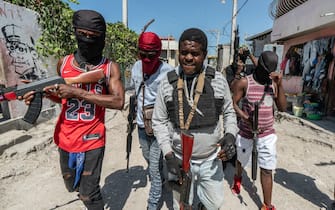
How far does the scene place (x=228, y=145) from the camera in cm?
154

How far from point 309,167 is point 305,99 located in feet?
13.0

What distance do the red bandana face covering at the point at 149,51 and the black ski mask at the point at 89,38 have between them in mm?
519

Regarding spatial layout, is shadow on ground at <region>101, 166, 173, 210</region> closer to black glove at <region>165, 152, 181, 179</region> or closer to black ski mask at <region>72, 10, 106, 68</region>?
black glove at <region>165, 152, 181, 179</region>

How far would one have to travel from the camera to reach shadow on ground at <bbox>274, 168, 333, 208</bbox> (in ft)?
8.70

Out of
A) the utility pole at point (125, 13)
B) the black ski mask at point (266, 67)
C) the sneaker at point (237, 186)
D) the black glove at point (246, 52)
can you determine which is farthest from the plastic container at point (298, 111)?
the utility pole at point (125, 13)

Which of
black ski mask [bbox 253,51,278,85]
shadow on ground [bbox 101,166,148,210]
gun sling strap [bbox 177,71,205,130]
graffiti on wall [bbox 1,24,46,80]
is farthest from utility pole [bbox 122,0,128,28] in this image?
gun sling strap [bbox 177,71,205,130]

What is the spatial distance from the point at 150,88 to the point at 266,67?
1163 mm

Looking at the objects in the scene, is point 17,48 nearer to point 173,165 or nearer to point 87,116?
point 87,116

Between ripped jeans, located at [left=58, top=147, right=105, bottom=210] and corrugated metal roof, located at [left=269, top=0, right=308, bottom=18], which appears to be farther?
corrugated metal roof, located at [left=269, top=0, right=308, bottom=18]

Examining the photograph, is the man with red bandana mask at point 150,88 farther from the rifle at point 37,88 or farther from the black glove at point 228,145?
the black glove at point 228,145

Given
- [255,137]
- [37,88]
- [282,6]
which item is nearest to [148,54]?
[37,88]

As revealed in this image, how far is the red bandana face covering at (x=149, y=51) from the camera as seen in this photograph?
7.07ft

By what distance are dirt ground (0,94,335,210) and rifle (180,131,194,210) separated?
0.91 meters

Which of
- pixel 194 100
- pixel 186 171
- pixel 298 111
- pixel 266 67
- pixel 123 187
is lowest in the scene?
pixel 123 187
